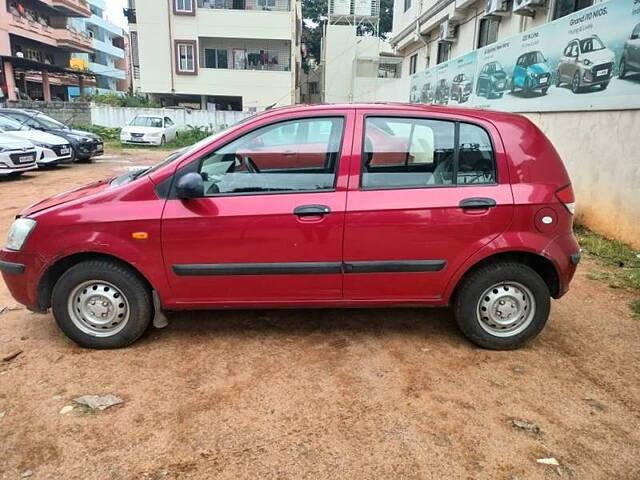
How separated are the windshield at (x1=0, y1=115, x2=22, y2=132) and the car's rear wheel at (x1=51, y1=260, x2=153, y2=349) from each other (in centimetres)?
1175

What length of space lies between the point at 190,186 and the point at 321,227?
889mm

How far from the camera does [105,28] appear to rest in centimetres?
5172

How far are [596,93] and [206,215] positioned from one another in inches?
220

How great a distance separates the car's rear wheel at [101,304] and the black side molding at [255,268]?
0.35 metres

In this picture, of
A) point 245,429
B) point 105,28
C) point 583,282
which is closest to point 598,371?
point 583,282

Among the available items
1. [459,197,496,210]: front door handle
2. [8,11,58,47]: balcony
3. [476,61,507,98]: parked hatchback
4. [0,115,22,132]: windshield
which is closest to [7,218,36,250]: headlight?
[459,197,496,210]: front door handle

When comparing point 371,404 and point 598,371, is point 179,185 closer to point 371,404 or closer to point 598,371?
point 371,404

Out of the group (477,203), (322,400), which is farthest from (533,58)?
(322,400)

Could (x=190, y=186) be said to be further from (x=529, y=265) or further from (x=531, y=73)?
(x=531, y=73)

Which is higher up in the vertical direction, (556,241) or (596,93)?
(596,93)

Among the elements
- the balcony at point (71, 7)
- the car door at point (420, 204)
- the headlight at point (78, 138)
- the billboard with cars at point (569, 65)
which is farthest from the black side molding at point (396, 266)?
the balcony at point (71, 7)

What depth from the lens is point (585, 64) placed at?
6660mm

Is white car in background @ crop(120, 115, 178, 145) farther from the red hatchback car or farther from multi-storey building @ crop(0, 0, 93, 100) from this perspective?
the red hatchback car

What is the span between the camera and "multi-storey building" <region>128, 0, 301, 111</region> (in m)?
27.1
